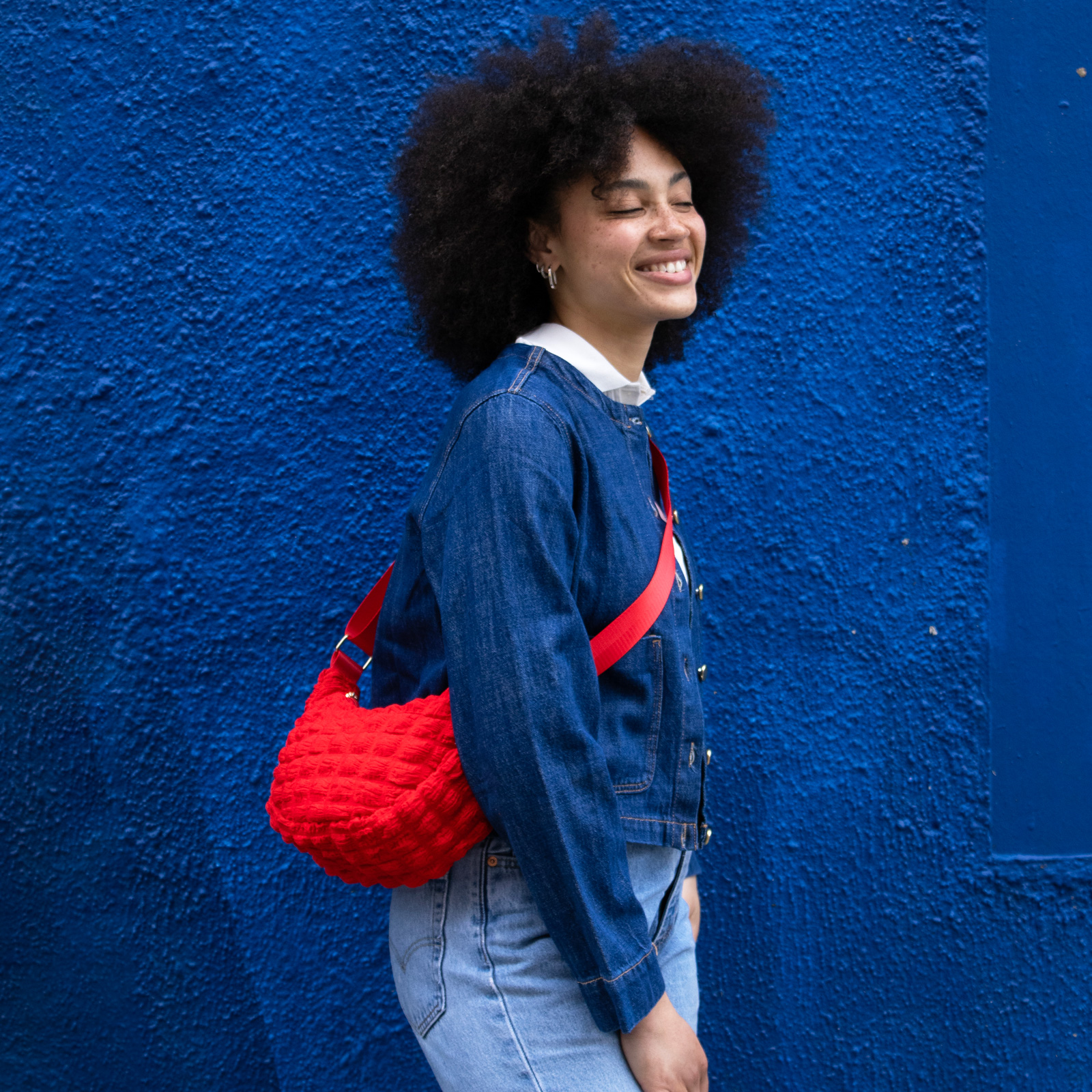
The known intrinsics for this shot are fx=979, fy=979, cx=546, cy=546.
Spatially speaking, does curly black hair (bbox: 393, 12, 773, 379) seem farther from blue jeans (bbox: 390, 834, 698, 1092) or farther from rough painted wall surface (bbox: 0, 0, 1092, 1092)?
blue jeans (bbox: 390, 834, 698, 1092)

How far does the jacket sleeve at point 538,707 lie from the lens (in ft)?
3.73

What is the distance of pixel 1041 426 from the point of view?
2168 millimetres

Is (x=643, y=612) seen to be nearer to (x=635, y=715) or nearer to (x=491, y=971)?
(x=635, y=715)

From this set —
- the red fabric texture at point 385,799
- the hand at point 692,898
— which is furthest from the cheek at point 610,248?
the hand at point 692,898

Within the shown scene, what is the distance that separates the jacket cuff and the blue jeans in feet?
0.13

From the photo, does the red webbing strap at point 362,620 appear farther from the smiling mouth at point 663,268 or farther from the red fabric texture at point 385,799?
the smiling mouth at point 663,268

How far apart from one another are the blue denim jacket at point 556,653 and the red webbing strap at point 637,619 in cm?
1

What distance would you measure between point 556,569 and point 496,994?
0.53 metres

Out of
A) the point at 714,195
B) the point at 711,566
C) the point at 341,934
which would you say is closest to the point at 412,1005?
the point at 341,934

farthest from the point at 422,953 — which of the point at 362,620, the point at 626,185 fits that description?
the point at 626,185

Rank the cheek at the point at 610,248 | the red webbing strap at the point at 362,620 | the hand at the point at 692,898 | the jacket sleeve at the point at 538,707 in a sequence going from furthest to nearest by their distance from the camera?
the hand at the point at 692,898, the red webbing strap at the point at 362,620, the cheek at the point at 610,248, the jacket sleeve at the point at 538,707

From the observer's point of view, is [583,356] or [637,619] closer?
[637,619]

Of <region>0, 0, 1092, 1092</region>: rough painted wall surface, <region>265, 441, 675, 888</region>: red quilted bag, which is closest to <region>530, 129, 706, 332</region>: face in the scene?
<region>265, 441, 675, 888</region>: red quilted bag

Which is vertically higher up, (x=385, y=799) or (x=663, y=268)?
(x=663, y=268)
